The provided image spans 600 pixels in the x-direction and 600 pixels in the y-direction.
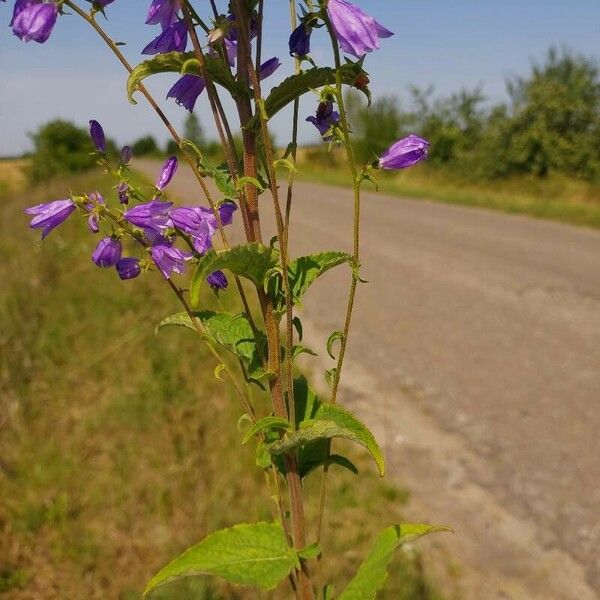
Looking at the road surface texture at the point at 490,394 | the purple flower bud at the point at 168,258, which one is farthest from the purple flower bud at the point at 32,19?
the road surface texture at the point at 490,394

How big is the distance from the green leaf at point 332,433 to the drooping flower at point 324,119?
0.51m

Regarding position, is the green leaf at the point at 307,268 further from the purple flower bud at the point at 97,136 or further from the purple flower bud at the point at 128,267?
the purple flower bud at the point at 97,136

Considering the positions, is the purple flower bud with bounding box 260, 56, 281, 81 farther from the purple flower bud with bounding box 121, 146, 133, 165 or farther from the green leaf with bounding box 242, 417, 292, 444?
the green leaf with bounding box 242, 417, 292, 444

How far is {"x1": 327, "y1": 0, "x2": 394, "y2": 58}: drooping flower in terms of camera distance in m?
1.06

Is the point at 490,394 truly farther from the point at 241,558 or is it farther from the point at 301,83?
the point at 301,83

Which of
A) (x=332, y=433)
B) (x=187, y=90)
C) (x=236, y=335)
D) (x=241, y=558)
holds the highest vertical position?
(x=187, y=90)

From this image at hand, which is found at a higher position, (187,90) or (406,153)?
(187,90)

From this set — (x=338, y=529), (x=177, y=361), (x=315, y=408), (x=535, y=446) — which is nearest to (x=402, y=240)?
(x=177, y=361)

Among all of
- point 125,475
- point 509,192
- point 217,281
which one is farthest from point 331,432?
point 509,192

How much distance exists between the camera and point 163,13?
3.74 ft

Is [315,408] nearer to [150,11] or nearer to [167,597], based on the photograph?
[150,11]

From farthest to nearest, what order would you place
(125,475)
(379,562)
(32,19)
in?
(125,475)
(379,562)
(32,19)

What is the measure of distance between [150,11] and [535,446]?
3.84 metres

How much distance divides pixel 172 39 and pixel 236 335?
54 centimetres
